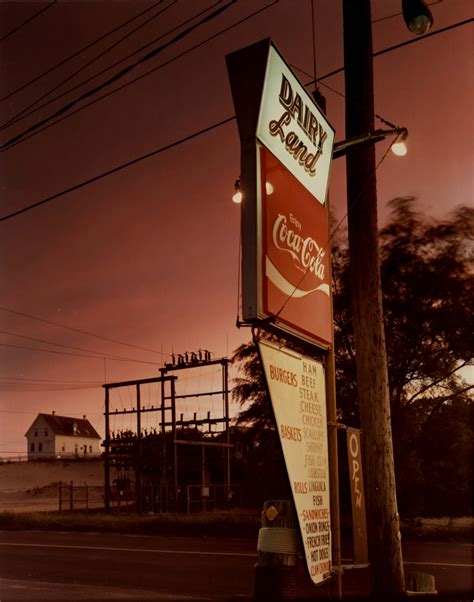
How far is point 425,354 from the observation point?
69.6 ft

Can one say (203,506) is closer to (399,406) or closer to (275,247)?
(399,406)

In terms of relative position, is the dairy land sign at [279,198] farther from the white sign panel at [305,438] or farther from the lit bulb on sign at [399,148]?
the lit bulb on sign at [399,148]

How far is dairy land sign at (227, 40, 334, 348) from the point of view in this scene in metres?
4.95

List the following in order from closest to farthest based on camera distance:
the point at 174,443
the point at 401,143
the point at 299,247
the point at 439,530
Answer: the point at 299,247, the point at 401,143, the point at 439,530, the point at 174,443

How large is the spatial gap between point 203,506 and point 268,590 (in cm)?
2786

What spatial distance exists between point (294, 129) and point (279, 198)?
2.09 ft

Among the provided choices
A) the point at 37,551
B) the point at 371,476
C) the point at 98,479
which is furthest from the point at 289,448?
the point at 98,479

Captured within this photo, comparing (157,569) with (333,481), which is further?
(157,569)

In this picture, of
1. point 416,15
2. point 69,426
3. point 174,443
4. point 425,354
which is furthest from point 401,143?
point 69,426

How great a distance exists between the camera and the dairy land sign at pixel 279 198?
4.95 m

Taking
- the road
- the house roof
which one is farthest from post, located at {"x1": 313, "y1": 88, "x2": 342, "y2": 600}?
the house roof

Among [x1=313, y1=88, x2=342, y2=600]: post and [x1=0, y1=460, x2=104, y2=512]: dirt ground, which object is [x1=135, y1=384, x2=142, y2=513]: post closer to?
[x1=313, y1=88, x2=342, y2=600]: post

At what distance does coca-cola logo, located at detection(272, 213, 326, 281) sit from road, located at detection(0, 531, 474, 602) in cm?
514

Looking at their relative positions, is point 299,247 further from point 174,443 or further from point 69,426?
point 69,426
